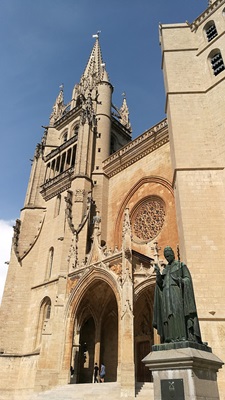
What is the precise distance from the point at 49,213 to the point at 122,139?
905 cm

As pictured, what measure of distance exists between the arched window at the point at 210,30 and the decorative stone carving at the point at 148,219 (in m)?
8.30

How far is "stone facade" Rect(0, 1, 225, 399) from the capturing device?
1095 cm

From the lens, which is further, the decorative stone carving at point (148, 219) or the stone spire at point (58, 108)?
the stone spire at point (58, 108)

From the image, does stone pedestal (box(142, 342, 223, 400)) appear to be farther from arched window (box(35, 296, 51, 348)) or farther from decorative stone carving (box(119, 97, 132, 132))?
decorative stone carving (box(119, 97, 132, 132))

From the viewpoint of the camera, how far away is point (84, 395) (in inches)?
404

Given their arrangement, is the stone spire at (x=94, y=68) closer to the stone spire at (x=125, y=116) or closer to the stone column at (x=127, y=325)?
the stone spire at (x=125, y=116)

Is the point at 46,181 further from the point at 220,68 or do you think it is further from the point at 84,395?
the point at 84,395

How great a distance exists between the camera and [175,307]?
16.2ft

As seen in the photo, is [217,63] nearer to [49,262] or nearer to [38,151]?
[49,262]

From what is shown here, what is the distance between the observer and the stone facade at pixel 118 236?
10945mm

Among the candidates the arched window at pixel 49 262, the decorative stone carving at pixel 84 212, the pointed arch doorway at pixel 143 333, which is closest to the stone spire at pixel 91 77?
the decorative stone carving at pixel 84 212

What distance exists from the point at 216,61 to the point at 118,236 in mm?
9709

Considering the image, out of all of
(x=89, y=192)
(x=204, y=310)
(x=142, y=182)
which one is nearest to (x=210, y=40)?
(x=142, y=182)

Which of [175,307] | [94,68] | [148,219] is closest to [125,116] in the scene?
[94,68]
